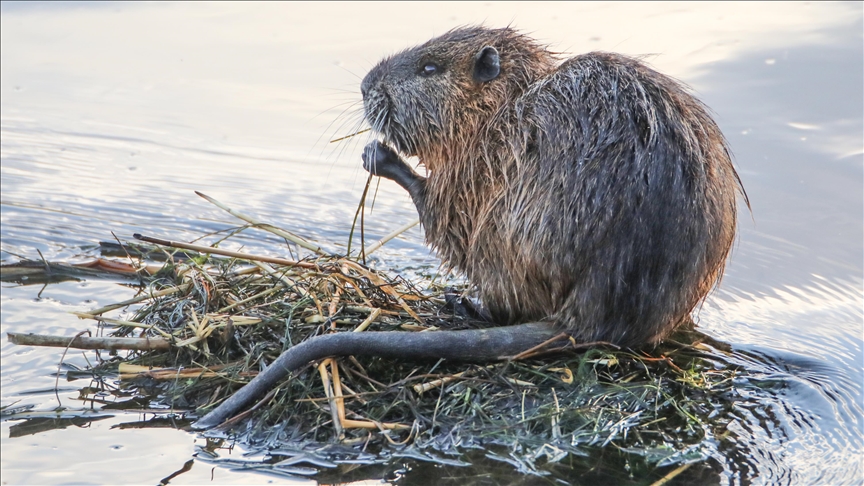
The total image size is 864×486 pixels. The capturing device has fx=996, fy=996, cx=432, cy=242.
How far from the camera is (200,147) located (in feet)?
22.0

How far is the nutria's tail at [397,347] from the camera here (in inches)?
133

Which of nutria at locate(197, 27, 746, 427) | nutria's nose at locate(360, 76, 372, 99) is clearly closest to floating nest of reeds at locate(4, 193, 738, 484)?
nutria at locate(197, 27, 746, 427)

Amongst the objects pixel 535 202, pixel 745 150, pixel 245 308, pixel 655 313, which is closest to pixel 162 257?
pixel 245 308

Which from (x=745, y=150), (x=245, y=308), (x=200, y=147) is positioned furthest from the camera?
(x=200, y=147)

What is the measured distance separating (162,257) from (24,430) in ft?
6.22

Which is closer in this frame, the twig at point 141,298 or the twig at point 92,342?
the twig at point 92,342

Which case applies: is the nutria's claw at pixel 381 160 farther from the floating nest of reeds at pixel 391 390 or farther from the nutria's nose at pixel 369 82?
the floating nest of reeds at pixel 391 390

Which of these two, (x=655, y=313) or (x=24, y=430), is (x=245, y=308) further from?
(x=655, y=313)

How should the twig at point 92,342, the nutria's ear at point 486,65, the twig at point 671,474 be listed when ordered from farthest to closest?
the nutria's ear at point 486,65
the twig at point 92,342
the twig at point 671,474

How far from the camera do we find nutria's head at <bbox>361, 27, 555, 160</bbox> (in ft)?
13.6

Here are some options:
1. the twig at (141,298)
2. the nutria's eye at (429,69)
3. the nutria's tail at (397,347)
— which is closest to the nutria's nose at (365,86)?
the nutria's eye at (429,69)

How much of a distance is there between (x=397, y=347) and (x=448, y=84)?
1.32 metres

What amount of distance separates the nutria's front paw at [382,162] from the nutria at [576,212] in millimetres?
239

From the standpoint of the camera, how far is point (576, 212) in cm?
355
